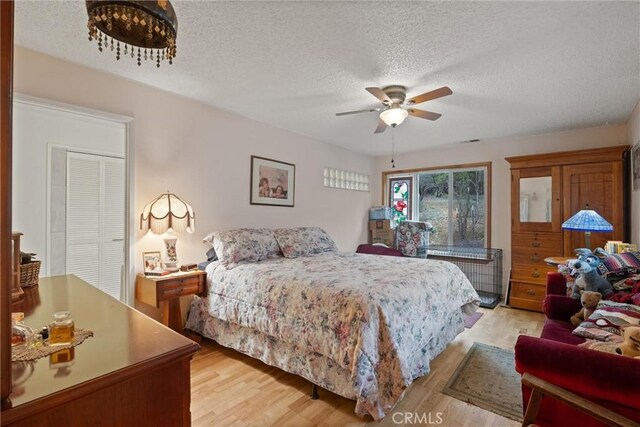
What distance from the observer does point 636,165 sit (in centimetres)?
295

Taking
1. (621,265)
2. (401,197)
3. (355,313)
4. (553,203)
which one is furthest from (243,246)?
(553,203)

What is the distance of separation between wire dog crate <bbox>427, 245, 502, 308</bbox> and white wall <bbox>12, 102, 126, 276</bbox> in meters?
4.69

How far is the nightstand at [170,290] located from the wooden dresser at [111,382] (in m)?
1.52

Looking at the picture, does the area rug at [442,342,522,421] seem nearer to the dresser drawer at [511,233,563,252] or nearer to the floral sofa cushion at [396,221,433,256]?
the dresser drawer at [511,233,563,252]

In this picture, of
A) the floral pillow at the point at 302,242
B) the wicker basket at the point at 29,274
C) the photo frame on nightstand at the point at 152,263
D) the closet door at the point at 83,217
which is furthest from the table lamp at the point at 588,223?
Answer: the closet door at the point at 83,217

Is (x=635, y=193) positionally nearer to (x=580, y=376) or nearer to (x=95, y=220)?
(x=580, y=376)

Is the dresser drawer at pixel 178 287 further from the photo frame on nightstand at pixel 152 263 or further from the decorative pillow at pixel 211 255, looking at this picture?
the decorative pillow at pixel 211 255

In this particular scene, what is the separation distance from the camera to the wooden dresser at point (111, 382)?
0.63 m

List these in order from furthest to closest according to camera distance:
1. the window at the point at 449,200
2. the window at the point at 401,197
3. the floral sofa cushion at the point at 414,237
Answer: the window at the point at 401,197
the floral sofa cushion at the point at 414,237
the window at the point at 449,200

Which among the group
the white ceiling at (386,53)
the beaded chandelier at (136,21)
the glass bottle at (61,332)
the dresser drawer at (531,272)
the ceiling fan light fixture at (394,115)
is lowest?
the dresser drawer at (531,272)

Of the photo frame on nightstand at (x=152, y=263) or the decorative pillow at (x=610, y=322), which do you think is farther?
the photo frame on nightstand at (x=152, y=263)

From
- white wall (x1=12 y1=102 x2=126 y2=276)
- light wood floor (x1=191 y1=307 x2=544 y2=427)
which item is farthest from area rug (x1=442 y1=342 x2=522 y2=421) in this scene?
white wall (x1=12 y1=102 x2=126 y2=276)

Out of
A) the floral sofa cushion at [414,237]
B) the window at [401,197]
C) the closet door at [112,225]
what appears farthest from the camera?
the window at [401,197]

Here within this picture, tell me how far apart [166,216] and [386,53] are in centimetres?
224
